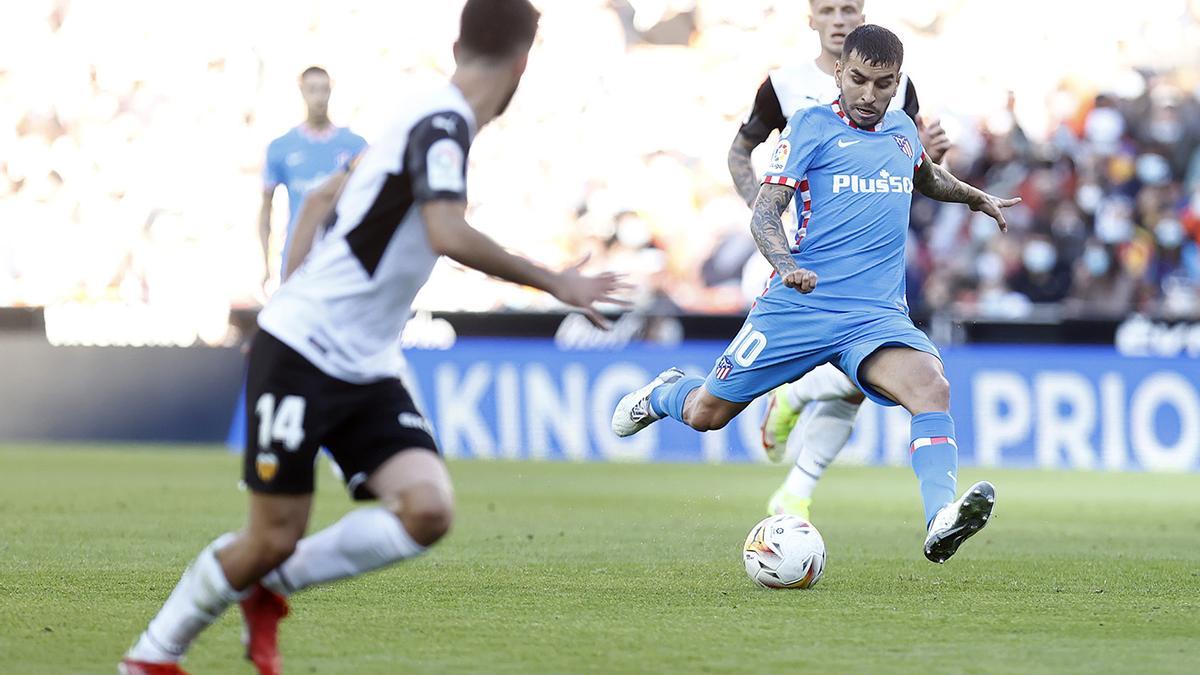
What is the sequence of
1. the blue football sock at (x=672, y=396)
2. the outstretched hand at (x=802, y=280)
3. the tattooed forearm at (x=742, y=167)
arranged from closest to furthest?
the outstretched hand at (x=802, y=280) → the blue football sock at (x=672, y=396) → the tattooed forearm at (x=742, y=167)

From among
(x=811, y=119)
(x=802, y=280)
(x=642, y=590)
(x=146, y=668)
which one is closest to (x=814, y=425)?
(x=811, y=119)

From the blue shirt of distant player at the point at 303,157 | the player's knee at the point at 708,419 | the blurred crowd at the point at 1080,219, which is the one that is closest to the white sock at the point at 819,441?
the player's knee at the point at 708,419

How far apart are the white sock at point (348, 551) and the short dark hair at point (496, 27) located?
1.30m

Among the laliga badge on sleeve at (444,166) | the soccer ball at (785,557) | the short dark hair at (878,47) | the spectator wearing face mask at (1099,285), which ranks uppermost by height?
the short dark hair at (878,47)

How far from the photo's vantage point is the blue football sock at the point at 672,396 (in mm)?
8305

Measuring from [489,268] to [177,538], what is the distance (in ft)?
16.7

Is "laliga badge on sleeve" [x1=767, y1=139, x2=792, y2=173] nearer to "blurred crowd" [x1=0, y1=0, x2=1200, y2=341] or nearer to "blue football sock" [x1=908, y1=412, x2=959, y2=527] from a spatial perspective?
"blue football sock" [x1=908, y1=412, x2=959, y2=527]

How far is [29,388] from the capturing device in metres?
18.5

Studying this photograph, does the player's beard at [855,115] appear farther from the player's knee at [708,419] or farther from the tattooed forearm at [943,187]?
the player's knee at [708,419]

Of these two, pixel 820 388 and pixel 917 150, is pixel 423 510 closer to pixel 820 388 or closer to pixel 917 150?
pixel 917 150

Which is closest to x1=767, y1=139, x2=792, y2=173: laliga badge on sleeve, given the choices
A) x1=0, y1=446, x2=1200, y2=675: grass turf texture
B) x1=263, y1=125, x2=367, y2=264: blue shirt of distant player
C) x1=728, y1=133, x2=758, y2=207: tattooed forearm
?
x1=728, y1=133, x2=758, y2=207: tattooed forearm

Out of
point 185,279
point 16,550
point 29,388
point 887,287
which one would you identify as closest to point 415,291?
point 887,287

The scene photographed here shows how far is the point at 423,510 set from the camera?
494 centimetres

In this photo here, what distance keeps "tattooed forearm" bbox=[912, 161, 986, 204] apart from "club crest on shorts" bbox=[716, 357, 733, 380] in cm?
115
